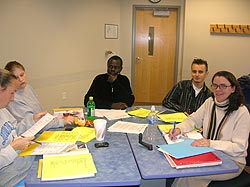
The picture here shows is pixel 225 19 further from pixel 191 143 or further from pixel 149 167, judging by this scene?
pixel 149 167

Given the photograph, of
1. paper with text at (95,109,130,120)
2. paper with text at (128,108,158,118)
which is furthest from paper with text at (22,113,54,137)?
paper with text at (128,108,158,118)

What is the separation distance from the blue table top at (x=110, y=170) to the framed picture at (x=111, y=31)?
3787 millimetres

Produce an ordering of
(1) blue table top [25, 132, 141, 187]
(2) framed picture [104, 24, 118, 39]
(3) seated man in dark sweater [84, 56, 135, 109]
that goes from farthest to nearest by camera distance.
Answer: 1. (2) framed picture [104, 24, 118, 39]
2. (3) seated man in dark sweater [84, 56, 135, 109]
3. (1) blue table top [25, 132, 141, 187]

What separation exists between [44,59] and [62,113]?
2499mm

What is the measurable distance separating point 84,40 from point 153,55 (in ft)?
5.14

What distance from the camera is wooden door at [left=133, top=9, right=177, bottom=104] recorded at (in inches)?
222

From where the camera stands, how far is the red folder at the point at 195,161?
4.76 feet

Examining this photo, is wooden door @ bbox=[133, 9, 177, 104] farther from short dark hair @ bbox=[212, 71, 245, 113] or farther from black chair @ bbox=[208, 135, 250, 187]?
black chair @ bbox=[208, 135, 250, 187]

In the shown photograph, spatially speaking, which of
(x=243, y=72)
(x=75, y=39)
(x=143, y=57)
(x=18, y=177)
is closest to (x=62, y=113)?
(x=18, y=177)

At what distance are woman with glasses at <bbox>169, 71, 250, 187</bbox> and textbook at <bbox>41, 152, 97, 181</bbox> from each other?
67 centimetres

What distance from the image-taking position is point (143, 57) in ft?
18.9

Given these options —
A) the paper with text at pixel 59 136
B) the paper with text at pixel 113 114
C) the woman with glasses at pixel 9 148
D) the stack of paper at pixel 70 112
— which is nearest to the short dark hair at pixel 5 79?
the woman with glasses at pixel 9 148

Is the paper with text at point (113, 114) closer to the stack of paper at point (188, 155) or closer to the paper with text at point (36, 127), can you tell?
the paper with text at point (36, 127)

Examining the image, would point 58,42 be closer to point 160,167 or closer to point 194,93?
point 194,93
